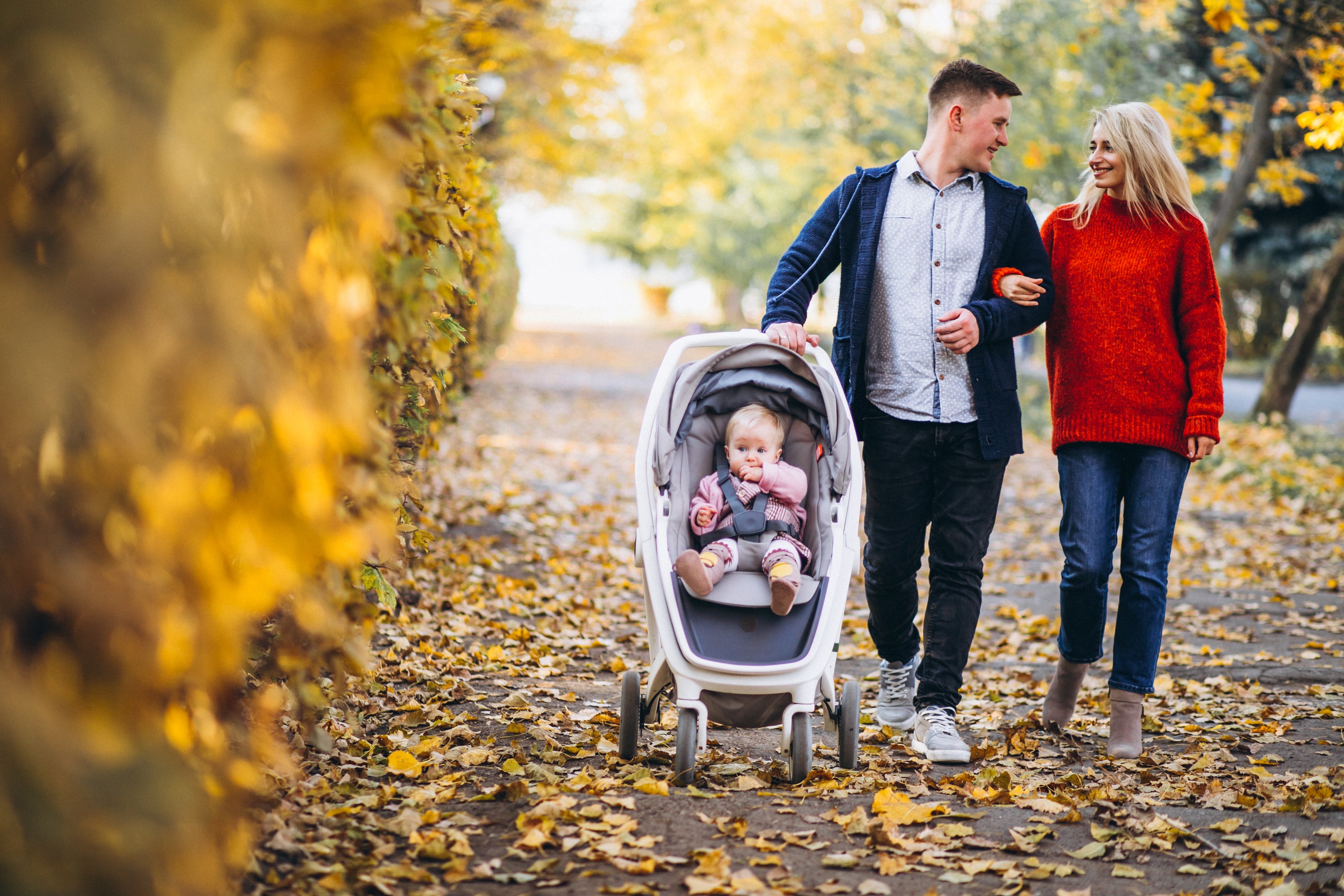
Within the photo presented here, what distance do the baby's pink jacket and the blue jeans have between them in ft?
3.24

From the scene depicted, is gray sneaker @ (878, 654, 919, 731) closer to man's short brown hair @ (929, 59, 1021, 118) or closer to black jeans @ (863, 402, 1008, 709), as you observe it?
black jeans @ (863, 402, 1008, 709)

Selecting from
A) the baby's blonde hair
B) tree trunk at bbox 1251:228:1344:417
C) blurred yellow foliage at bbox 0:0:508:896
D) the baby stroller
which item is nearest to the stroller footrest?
the baby stroller

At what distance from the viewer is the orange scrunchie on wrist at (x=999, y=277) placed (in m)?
4.07

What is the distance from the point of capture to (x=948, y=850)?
10.6ft

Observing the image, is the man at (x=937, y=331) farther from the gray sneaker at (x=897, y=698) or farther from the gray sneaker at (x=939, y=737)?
the gray sneaker at (x=897, y=698)

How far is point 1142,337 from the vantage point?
13.6ft

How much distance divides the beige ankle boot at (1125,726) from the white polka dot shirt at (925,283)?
119cm

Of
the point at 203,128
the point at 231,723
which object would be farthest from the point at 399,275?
the point at 231,723

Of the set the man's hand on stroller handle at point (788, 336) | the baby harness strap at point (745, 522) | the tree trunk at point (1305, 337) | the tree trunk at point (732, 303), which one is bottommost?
the tree trunk at point (732, 303)

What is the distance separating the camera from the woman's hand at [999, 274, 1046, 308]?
4.01m

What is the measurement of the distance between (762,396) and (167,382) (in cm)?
252

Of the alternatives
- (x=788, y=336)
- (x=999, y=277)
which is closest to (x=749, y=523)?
(x=788, y=336)

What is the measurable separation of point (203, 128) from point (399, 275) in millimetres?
801

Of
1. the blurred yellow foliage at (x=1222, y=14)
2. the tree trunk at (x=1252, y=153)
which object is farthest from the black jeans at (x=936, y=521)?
the tree trunk at (x=1252, y=153)
